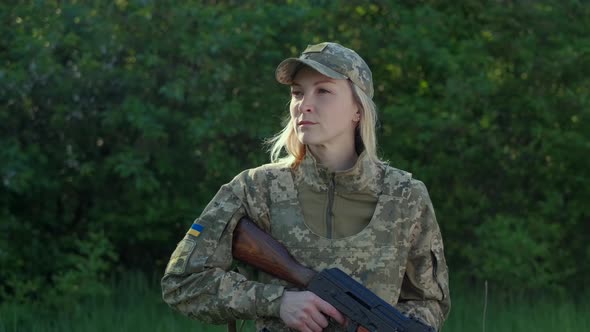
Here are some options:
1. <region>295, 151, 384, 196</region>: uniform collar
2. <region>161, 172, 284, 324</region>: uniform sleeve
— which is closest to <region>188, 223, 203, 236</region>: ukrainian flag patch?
<region>161, 172, 284, 324</region>: uniform sleeve

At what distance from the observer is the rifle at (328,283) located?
11.0 feet

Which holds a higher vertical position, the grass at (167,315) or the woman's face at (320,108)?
the woman's face at (320,108)

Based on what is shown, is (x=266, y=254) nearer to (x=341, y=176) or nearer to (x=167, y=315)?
(x=341, y=176)

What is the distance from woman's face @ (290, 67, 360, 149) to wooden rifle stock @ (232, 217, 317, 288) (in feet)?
1.13

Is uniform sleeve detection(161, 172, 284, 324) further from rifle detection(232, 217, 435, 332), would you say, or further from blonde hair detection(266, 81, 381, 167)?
blonde hair detection(266, 81, 381, 167)

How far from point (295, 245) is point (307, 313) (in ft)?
0.84

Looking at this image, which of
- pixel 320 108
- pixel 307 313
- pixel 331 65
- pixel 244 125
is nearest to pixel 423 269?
pixel 307 313

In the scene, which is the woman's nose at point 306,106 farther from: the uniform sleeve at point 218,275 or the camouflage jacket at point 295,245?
the uniform sleeve at point 218,275

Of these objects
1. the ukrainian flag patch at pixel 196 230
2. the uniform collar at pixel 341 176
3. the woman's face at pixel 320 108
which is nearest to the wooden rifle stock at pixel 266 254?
the ukrainian flag patch at pixel 196 230

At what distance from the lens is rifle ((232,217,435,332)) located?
3.36m

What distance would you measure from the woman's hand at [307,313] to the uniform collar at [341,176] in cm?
39

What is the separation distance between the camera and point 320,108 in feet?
11.8

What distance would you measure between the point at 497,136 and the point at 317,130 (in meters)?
5.06

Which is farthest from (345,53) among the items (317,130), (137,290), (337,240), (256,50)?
(137,290)
